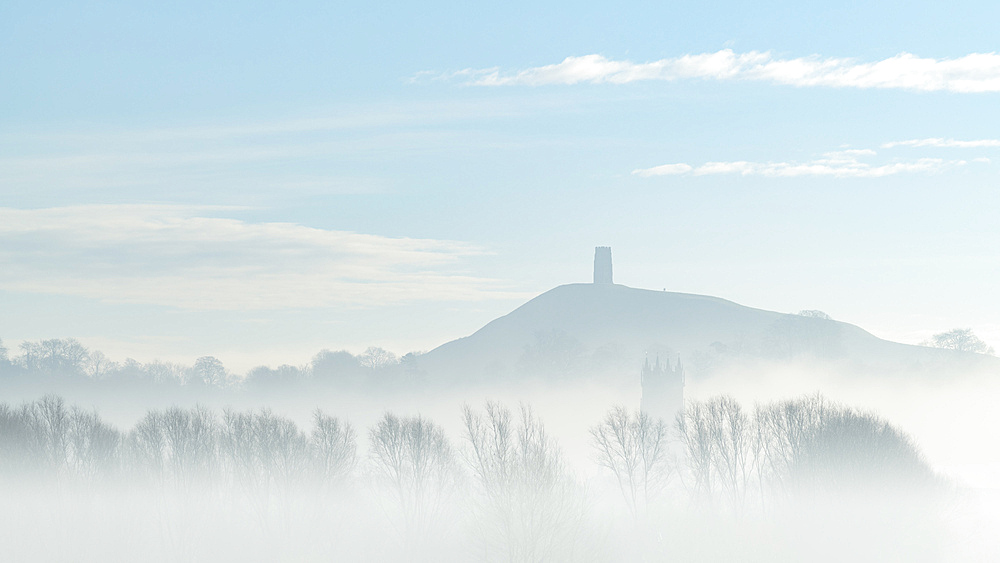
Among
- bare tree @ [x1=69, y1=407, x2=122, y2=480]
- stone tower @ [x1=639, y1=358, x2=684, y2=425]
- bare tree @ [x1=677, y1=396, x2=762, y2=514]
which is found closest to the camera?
bare tree @ [x1=69, y1=407, x2=122, y2=480]

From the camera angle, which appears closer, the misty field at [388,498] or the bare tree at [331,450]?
the misty field at [388,498]

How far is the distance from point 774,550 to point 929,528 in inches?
420

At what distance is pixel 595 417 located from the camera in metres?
186

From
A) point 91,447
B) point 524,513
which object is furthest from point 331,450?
point 524,513

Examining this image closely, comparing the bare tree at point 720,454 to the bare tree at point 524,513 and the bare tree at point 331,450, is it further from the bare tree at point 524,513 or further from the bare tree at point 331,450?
the bare tree at point 331,450

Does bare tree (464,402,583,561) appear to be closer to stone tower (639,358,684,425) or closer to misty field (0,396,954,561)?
misty field (0,396,954,561)

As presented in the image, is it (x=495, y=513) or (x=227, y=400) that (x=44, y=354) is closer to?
(x=227, y=400)

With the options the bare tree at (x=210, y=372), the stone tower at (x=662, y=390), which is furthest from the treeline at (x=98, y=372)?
the stone tower at (x=662, y=390)

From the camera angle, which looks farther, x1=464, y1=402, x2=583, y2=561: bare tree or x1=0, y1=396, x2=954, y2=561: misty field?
x1=0, y1=396, x2=954, y2=561: misty field

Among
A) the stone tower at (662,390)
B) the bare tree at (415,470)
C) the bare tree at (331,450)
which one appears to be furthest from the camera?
the stone tower at (662,390)

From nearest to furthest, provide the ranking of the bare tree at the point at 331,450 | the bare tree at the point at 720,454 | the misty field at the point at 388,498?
the misty field at the point at 388,498 → the bare tree at the point at 331,450 → the bare tree at the point at 720,454

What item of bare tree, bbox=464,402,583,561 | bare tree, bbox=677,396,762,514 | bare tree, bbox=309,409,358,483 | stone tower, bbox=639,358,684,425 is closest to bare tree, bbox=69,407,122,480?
bare tree, bbox=309,409,358,483

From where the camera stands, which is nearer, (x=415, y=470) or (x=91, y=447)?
(x=91, y=447)

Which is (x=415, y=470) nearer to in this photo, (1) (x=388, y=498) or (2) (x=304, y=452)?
(1) (x=388, y=498)
